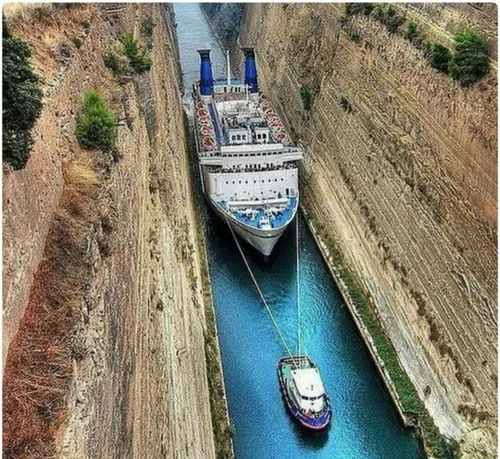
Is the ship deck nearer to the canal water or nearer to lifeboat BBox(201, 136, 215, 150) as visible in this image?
the canal water

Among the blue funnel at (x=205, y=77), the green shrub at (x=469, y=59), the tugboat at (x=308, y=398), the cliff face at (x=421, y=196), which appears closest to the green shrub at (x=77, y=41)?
the cliff face at (x=421, y=196)

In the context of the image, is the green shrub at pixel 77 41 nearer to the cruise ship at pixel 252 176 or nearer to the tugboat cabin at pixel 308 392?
the tugboat cabin at pixel 308 392

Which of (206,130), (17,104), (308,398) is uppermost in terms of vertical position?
(17,104)

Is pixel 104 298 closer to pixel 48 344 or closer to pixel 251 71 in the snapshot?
pixel 48 344

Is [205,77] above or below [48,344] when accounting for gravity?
below

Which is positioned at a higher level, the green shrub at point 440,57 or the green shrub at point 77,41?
the green shrub at point 77,41

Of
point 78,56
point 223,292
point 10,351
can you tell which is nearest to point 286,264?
point 223,292

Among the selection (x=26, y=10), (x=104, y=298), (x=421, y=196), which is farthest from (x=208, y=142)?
(x=104, y=298)
